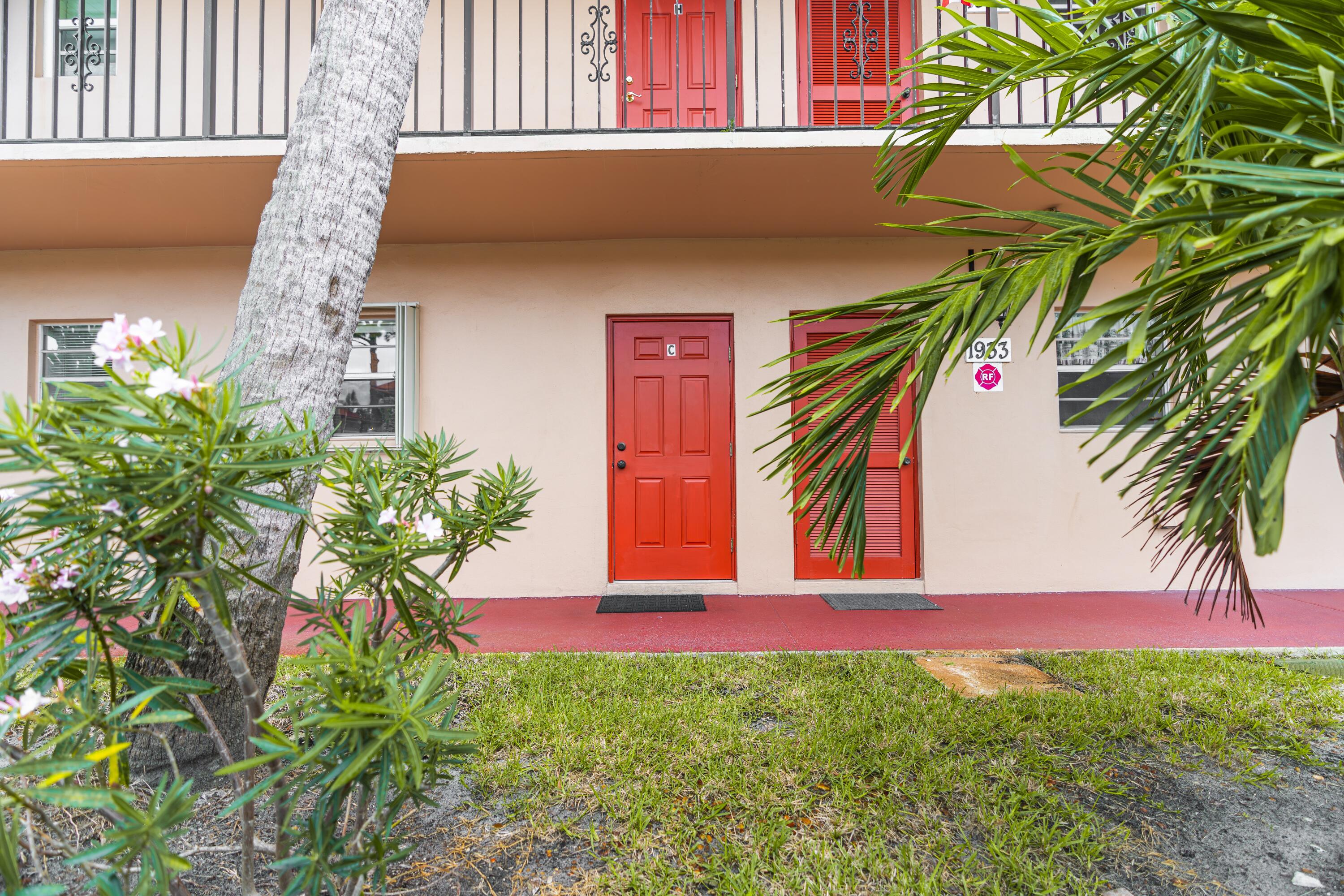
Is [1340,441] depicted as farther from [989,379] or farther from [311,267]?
[989,379]

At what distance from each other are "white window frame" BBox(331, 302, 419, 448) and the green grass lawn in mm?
2222

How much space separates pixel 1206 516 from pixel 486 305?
453 cm

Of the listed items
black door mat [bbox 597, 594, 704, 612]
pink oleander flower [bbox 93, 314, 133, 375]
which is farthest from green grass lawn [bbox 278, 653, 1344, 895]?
pink oleander flower [bbox 93, 314, 133, 375]

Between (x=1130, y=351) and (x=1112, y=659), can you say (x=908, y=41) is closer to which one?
(x=1112, y=659)

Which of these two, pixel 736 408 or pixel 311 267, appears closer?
pixel 311 267

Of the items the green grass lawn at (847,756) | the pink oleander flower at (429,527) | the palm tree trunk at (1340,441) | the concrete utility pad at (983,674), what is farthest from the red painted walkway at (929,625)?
the pink oleander flower at (429,527)

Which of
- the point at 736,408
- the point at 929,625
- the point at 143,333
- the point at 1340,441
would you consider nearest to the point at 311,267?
the point at 143,333

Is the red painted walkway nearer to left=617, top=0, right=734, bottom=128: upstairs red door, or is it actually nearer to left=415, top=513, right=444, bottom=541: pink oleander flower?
left=415, top=513, right=444, bottom=541: pink oleander flower

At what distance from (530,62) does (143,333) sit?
4.67m

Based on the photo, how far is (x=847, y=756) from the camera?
2008 millimetres

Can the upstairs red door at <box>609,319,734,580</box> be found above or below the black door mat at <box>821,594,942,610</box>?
above

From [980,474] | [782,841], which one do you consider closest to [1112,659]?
[980,474]

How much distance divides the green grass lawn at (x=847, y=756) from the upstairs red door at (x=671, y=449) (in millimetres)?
1690

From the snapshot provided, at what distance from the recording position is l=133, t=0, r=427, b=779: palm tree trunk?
170 centimetres
